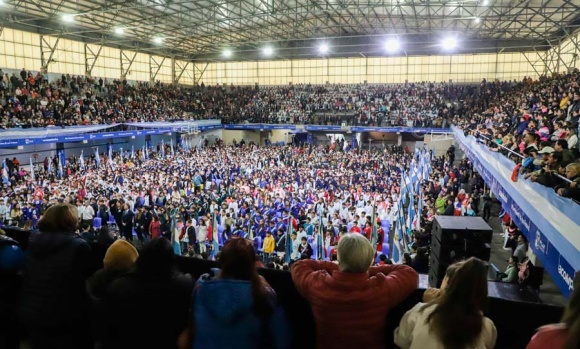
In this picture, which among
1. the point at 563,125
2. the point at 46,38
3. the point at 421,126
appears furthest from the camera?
the point at 421,126

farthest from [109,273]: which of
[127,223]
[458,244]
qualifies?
[127,223]

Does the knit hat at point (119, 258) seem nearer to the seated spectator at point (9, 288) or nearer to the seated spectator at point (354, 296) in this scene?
the seated spectator at point (9, 288)

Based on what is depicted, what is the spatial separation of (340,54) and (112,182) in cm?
2804

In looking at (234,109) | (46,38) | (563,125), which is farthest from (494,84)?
(46,38)

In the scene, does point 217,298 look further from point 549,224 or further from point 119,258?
point 549,224

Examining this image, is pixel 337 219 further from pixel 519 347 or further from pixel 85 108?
pixel 85 108

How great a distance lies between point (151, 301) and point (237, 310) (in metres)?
0.51

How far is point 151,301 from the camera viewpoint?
2.09 meters

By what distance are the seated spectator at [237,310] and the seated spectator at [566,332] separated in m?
1.12

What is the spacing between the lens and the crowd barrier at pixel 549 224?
177 inches

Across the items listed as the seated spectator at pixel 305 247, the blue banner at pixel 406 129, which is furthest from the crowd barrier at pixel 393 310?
the blue banner at pixel 406 129

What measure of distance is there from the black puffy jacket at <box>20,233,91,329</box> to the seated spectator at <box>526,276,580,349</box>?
255cm

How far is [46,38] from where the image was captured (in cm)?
2866

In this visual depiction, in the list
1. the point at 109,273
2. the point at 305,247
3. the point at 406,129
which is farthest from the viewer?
the point at 406,129
